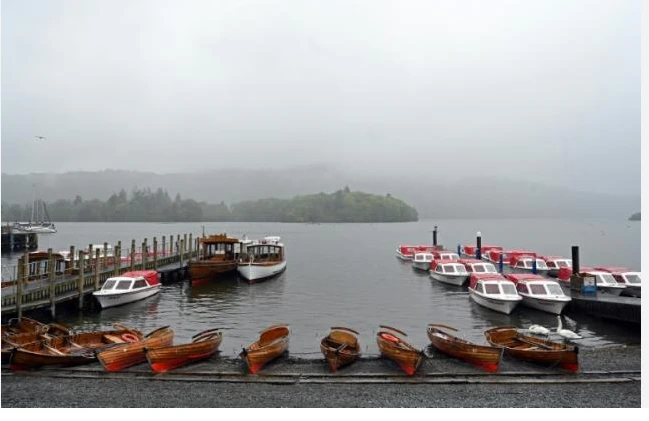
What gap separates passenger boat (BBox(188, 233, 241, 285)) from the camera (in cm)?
4105

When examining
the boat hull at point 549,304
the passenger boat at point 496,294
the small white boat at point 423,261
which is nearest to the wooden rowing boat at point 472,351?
the passenger boat at point 496,294

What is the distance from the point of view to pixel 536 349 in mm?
16641

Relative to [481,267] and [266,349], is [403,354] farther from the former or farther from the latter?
[481,267]

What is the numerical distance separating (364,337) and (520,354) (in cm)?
903

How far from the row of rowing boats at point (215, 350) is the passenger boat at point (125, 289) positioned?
10.4 meters

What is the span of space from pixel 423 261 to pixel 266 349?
41.1 meters

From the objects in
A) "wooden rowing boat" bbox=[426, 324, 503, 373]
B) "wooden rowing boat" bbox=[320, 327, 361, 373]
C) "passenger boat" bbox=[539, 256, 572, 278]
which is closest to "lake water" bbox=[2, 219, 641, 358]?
"wooden rowing boat" bbox=[320, 327, 361, 373]

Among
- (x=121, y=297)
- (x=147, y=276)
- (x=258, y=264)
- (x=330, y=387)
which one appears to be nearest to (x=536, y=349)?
(x=330, y=387)

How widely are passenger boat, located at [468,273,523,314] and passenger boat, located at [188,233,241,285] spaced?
2206cm

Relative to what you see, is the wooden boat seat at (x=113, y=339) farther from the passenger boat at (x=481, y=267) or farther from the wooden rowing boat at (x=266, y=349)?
the passenger boat at (x=481, y=267)

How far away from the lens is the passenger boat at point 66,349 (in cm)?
1526

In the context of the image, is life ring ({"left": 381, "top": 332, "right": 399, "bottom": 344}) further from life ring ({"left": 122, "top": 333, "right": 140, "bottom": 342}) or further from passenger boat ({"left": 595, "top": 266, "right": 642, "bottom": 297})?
passenger boat ({"left": 595, "top": 266, "right": 642, "bottom": 297})

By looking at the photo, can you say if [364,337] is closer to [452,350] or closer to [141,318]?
[452,350]

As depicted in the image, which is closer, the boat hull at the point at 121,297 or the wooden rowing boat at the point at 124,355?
the wooden rowing boat at the point at 124,355
